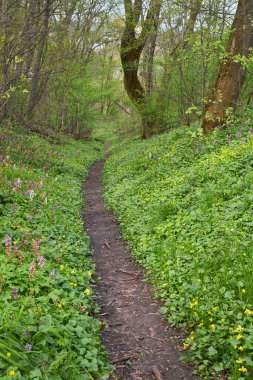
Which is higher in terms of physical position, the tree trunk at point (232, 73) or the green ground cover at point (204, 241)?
the tree trunk at point (232, 73)

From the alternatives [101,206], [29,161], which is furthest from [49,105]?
[101,206]

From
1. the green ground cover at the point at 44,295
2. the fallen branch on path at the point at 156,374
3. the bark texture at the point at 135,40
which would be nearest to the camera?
the green ground cover at the point at 44,295

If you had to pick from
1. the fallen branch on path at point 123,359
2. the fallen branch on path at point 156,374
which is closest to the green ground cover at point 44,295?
the fallen branch on path at point 123,359

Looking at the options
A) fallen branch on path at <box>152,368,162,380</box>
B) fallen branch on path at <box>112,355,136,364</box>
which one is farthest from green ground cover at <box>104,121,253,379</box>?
fallen branch on path at <box>112,355,136,364</box>

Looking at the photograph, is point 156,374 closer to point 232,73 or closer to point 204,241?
point 204,241

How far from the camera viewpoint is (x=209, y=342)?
4.06m

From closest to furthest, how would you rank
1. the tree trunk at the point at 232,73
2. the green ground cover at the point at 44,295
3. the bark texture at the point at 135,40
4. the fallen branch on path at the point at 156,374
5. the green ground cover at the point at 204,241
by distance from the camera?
1. the green ground cover at the point at 44,295
2. the fallen branch on path at the point at 156,374
3. the green ground cover at the point at 204,241
4. the tree trunk at the point at 232,73
5. the bark texture at the point at 135,40

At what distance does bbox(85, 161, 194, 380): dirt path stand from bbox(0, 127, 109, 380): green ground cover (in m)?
0.27

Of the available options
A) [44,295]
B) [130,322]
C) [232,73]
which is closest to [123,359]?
[130,322]

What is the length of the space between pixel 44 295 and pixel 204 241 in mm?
2778

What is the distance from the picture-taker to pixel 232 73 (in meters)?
11.2

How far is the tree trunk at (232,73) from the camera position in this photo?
35.2ft

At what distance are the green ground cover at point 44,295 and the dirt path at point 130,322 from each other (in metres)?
0.27

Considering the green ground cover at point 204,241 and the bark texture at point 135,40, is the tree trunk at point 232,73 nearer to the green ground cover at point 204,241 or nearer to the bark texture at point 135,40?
the green ground cover at point 204,241
